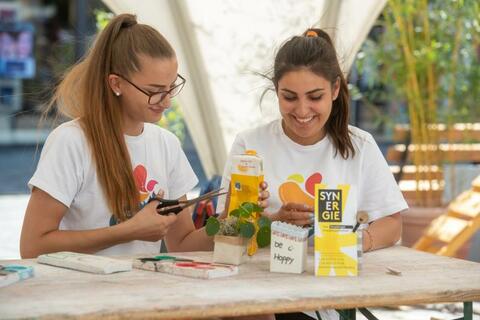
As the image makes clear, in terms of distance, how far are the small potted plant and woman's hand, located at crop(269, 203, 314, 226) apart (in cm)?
14

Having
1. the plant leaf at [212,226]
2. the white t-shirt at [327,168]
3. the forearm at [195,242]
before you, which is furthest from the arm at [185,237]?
the plant leaf at [212,226]

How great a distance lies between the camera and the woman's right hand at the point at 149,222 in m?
2.74

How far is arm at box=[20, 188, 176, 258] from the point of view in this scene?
2768mm

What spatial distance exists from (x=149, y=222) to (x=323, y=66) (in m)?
0.77

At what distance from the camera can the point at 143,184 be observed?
3043 mm

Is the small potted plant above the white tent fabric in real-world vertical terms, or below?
below

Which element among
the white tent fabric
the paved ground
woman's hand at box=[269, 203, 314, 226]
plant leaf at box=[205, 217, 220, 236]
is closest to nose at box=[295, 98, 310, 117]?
woman's hand at box=[269, 203, 314, 226]

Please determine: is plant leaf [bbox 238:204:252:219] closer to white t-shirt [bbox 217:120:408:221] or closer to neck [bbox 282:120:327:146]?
white t-shirt [bbox 217:120:408:221]

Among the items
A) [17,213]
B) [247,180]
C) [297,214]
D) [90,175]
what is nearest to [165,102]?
[90,175]

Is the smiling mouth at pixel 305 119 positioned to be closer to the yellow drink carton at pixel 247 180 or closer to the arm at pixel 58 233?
the yellow drink carton at pixel 247 180

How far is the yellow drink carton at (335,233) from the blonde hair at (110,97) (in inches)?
26.5

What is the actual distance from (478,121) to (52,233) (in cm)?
475

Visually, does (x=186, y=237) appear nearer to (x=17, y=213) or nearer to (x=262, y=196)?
(x=262, y=196)

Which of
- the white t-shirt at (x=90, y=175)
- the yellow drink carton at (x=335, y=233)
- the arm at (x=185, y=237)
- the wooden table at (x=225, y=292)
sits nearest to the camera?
the wooden table at (x=225, y=292)
